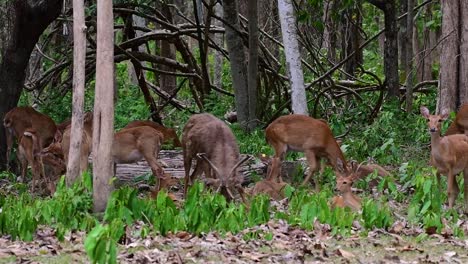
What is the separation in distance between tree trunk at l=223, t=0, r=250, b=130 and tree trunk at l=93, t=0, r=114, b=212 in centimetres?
845

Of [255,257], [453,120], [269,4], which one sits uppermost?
[269,4]

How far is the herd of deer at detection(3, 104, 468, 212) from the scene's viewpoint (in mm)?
10789

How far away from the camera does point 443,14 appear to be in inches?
604

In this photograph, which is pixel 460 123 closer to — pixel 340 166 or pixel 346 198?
pixel 340 166

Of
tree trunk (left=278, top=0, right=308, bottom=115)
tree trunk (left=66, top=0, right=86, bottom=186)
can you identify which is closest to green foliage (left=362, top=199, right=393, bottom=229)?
tree trunk (left=66, top=0, right=86, bottom=186)

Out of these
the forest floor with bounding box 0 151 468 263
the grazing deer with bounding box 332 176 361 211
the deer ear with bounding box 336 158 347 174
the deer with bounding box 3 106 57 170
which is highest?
the deer with bounding box 3 106 57 170

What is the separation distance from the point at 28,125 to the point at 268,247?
611 centimetres

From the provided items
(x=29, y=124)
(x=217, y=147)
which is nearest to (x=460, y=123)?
(x=217, y=147)

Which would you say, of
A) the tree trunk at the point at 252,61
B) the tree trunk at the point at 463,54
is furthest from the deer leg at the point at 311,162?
the tree trunk at the point at 252,61

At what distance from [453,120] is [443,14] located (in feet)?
7.08

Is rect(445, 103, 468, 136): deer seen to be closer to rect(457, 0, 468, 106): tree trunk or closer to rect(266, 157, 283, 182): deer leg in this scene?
rect(457, 0, 468, 106): tree trunk

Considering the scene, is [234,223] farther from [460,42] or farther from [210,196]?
[460,42]

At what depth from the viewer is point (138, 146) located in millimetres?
12586

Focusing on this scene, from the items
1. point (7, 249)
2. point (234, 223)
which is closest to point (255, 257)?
point (234, 223)
